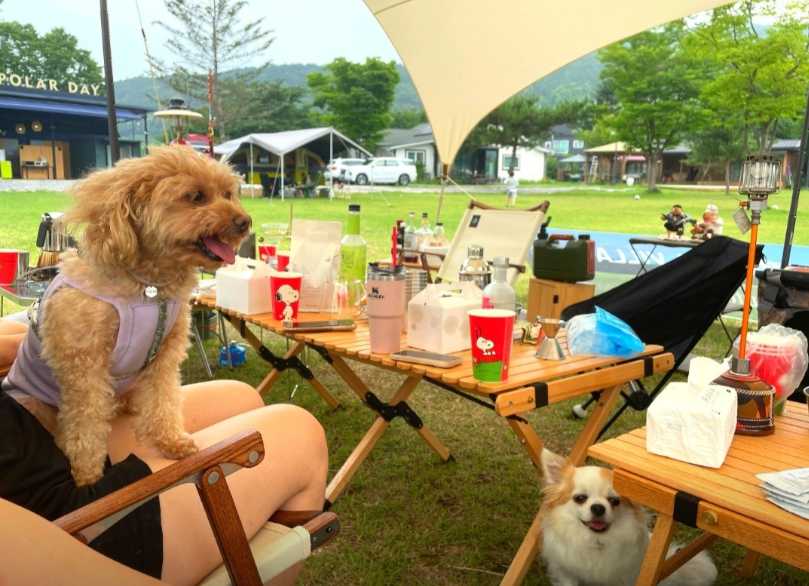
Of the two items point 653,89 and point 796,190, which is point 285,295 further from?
point 653,89

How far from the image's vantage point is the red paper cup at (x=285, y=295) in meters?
2.26

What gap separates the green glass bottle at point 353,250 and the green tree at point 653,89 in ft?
102

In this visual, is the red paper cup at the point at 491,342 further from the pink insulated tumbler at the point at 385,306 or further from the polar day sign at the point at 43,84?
the polar day sign at the point at 43,84

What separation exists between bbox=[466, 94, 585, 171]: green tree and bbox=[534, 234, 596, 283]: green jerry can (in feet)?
104

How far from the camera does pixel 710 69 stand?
30328 millimetres

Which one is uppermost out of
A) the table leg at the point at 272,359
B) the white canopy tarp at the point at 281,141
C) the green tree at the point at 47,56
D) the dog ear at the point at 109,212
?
the green tree at the point at 47,56

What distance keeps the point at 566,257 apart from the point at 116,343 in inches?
138

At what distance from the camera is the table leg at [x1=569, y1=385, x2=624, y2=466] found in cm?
194

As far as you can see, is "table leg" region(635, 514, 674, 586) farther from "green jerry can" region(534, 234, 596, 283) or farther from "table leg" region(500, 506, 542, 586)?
"green jerry can" region(534, 234, 596, 283)

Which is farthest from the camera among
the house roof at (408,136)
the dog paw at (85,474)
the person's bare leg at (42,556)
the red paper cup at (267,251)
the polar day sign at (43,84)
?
the house roof at (408,136)

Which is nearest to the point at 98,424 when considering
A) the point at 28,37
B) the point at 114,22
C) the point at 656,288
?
the point at 656,288

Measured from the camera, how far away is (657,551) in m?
1.31

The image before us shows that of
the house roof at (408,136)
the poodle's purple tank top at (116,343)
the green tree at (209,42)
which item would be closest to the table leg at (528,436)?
the poodle's purple tank top at (116,343)

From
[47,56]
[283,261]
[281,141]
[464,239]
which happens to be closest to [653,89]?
[281,141]
